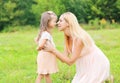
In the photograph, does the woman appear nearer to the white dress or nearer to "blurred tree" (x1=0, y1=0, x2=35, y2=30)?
the white dress

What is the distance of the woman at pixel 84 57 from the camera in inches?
226

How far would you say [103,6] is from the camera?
4000cm

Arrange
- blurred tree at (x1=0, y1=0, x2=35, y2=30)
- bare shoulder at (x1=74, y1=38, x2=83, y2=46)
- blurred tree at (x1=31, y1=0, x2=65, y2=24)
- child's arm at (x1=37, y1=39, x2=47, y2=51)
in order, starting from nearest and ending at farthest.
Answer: bare shoulder at (x1=74, y1=38, x2=83, y2=46), child's arm at (x1=37, y1=39, x2=47, y2=51), blurred tree at (x1=31, y1=0, x2=65, y2=24), blurred tree at (x1=0, y1=0, x2=35, y2=30)

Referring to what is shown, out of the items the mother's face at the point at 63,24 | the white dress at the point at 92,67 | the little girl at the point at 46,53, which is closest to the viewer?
the white dress at the point at 92,67

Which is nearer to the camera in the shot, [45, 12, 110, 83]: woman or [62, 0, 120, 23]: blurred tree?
[45, 12, 110, 83]: woman

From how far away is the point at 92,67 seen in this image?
585 cm

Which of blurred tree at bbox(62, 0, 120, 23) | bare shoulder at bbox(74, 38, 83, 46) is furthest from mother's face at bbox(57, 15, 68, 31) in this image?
blurred tree at bbox(62, 0, 120, 23)

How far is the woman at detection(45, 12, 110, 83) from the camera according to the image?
5.75 meters

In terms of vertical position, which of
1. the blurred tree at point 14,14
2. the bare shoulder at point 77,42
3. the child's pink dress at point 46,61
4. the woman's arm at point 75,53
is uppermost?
the bare shoulder at point 77,42

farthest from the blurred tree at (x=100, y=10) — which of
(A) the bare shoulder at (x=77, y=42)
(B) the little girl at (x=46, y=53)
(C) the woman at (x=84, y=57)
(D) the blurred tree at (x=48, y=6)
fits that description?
(A) the bare shoulder at (x=77, y=42)

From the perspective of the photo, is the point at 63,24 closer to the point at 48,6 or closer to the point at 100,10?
the point at 100,10

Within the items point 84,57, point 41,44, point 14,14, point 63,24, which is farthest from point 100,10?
point 84,57

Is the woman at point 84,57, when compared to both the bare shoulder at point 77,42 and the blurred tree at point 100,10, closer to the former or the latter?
the bare shoulder at point 77,42

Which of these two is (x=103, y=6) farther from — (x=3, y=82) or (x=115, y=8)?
(x=3, y=82)
